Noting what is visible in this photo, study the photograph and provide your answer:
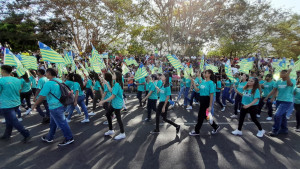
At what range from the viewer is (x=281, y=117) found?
465 centimetres

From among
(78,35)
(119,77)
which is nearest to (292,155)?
(119,77)

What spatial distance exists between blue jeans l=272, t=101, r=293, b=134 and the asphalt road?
216 millimetres

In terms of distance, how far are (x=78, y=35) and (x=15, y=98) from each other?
18.8 m

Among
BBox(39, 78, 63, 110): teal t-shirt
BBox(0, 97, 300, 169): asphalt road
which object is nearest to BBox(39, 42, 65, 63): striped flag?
BBox(39, 78, 63, 110): teal t-shirt

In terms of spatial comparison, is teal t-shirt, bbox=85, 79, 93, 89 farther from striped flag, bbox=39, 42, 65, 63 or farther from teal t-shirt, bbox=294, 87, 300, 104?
teal t-shirt, bbox=294, 87, 300, 104

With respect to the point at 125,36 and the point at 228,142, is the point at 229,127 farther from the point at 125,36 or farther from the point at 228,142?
the point at 125,36

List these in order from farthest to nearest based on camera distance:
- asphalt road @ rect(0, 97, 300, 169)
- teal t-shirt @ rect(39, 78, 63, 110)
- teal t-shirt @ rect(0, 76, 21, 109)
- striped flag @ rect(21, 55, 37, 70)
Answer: striped flag @ rect(21, 55, 37, 70), teal t-shirt @ rect(0, 76, 21, 109), teal t-shirt @ rect(39, 78, 63, 110), asphalt road @ rect(0, 97, 300, 169)

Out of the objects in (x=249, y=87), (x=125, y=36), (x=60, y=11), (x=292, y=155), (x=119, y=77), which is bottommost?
(x=292, y=155)

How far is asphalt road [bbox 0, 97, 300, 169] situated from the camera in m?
3.44

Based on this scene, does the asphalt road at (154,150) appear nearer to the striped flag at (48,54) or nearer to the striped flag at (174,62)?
the striped flag at (174,62)

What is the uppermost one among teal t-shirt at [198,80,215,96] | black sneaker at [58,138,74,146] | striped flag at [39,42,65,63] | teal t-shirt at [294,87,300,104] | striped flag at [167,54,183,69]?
striped flag at [39,42,65,63]

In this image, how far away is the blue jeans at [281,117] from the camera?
4555 mm

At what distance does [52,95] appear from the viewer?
3916mm

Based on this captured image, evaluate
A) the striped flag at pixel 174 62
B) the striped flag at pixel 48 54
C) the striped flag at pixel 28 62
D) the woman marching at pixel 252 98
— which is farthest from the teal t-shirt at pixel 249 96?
the striped flag at pixel 28 62
